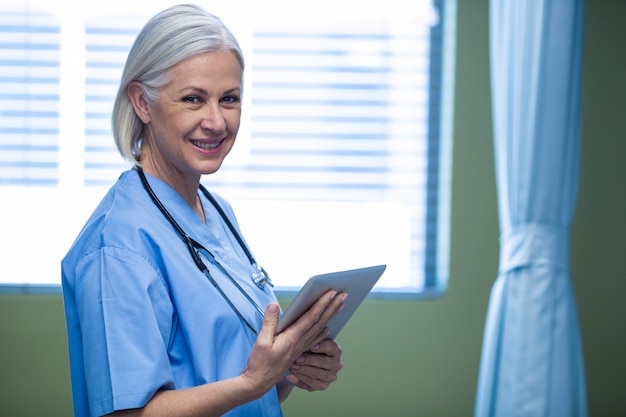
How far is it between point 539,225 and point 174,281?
4.57 feet

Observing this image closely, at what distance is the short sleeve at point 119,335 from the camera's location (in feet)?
3.58

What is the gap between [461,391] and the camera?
285cm

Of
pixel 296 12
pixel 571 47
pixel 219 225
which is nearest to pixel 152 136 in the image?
pixel 219 225

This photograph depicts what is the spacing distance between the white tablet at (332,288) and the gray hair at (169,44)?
1.46ft

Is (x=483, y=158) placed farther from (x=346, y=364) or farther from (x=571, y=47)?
(x=346, y=364)

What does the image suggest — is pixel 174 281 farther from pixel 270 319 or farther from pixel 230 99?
pixel 230 99

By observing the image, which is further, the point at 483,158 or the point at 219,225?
the point at 483,158

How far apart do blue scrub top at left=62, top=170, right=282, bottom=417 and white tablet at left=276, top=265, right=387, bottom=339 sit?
0.13 metres

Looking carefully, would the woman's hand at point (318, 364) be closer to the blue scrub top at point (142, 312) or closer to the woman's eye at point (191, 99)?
the blue scrub top at point (142, 312)

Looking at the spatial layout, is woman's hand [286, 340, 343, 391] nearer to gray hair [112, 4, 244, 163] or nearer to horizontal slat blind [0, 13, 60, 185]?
gray hair [112, 4, 244, 163]

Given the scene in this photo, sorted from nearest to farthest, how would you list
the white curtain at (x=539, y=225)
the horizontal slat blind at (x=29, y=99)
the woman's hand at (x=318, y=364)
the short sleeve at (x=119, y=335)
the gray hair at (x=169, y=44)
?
the short sleeve at (x=119, y=335)
the gray hair at (x=169, y=44)
the woman's hand at (x=318, y=364)
the white curtain at (x=539, y=225)
the horizontal slat blind at (x=29, y=99)

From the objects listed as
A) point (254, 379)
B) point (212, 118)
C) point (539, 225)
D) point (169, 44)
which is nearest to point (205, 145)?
point (212, 118)

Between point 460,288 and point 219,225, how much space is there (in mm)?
1538

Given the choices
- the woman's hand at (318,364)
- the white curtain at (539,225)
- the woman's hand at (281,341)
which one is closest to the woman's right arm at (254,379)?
the woman's hand at (281,341)
